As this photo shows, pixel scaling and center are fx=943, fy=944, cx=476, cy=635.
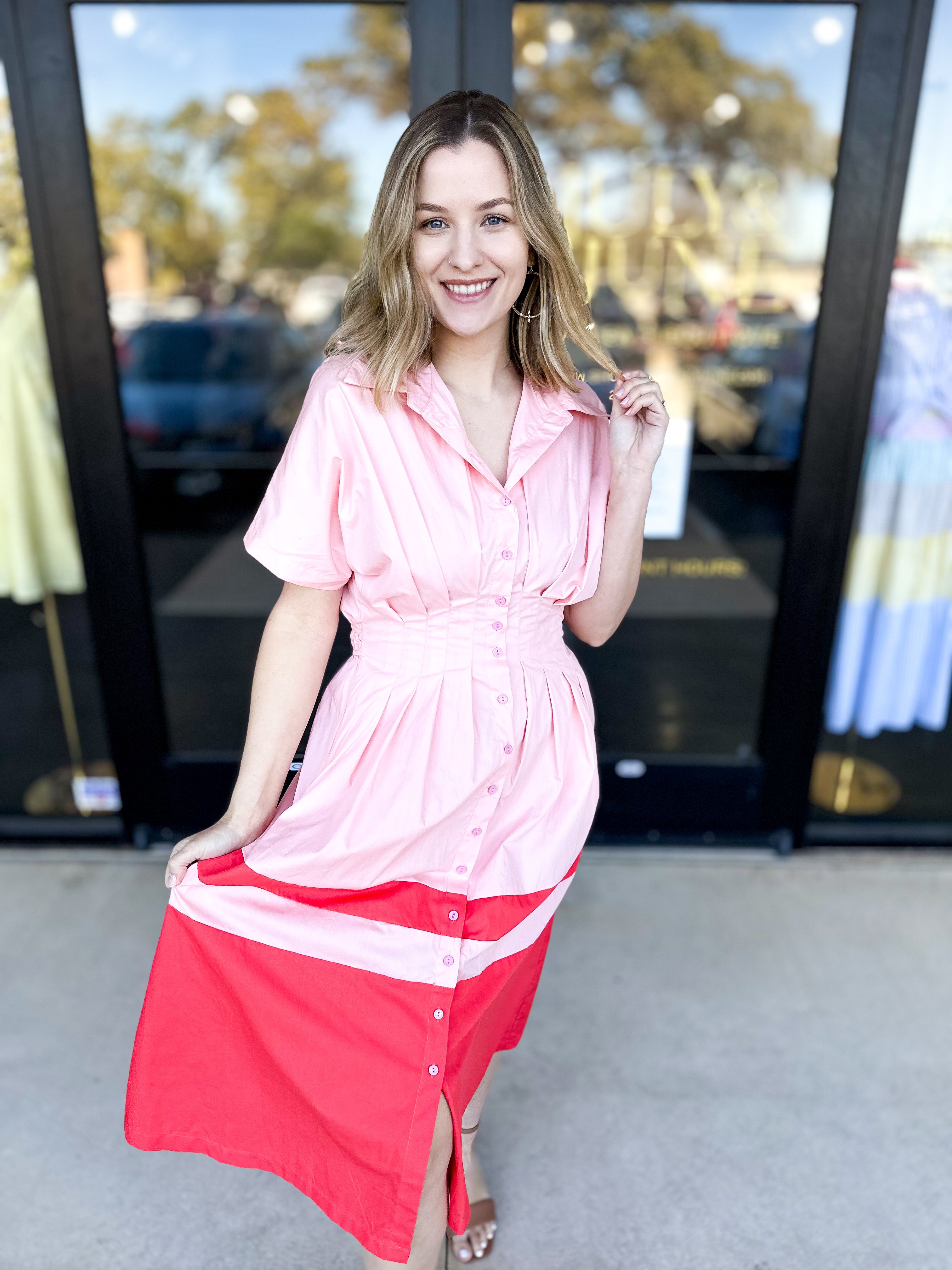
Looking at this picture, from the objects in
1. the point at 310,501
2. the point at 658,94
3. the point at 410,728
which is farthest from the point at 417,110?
the point at 658,94

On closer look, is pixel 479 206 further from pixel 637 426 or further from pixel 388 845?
pixel 388 845

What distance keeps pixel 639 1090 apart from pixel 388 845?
1.11m

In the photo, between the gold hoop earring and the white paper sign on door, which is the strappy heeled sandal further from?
the white paper sign on door

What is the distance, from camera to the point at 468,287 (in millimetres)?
1477

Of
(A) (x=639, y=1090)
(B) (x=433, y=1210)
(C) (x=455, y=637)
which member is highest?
(C) (x=455, y=637)

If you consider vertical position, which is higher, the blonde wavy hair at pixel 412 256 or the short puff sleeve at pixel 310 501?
the blonde wavy hair at pixel 412 256

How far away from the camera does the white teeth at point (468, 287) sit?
4.84 ft

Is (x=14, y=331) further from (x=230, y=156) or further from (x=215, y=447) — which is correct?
(x=230, y=156)

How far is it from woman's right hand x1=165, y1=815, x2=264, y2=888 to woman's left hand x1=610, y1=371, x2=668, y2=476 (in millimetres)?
896

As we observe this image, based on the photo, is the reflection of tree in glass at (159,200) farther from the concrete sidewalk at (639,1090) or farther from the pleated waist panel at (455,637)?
the pleated waist panel at (455,637)

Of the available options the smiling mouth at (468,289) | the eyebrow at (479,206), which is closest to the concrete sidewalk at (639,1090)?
the smiling mouth at (468,289)

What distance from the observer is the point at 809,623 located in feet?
9.41

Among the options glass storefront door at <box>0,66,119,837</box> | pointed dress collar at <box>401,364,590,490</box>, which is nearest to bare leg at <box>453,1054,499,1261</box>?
pointed dress collar at <box>401,364,590,490</box>

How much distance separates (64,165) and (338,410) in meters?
1.55
